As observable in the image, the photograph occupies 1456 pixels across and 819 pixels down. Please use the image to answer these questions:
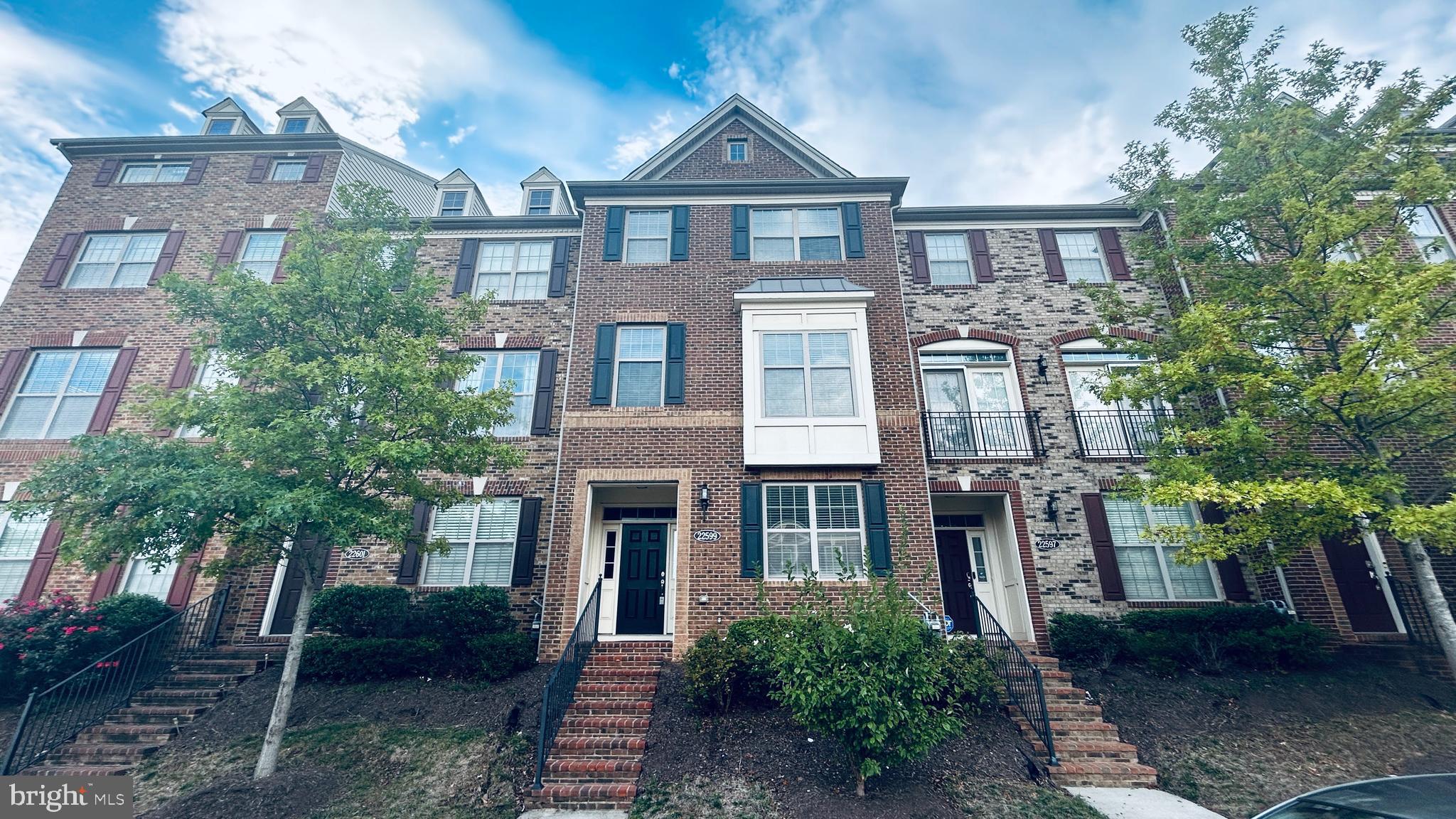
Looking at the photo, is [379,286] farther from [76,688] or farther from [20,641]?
[20,641]

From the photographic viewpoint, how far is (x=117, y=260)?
517 inches

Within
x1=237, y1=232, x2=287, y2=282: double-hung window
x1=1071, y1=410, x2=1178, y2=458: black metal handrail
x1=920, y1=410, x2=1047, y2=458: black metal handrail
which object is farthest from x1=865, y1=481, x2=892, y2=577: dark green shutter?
x1=237, y1=232, x2=287, y2=282: double-hung window

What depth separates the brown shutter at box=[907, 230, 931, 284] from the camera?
12945 millimetres

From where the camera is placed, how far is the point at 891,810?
574 cm

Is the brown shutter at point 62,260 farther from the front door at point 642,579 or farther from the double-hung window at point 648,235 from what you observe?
the front door at point 642,579

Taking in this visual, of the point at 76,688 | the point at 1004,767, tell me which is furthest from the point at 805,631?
the point at 76,688

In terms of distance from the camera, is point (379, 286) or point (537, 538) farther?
point (537, 538)

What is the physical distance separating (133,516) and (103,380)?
899 centimetres

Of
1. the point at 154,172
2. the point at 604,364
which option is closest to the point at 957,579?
the point at 604,364

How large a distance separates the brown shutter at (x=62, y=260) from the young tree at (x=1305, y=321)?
886 inches

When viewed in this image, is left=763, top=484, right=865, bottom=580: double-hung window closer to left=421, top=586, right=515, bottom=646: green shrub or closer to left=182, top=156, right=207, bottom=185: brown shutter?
left=421, top=586, right=515, bottom=646: green shrub

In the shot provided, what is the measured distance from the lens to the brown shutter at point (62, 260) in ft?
41.9

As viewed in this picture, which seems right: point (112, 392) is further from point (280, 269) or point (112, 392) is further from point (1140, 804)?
point (1140, 804)


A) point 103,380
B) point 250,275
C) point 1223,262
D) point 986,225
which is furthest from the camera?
point 986,225
